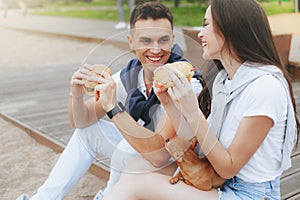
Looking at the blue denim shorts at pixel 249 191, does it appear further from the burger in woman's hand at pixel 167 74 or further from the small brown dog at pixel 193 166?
the burger in woman's hand at pixel 167 74

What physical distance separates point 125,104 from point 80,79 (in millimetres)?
246

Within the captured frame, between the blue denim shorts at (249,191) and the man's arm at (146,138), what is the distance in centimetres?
26

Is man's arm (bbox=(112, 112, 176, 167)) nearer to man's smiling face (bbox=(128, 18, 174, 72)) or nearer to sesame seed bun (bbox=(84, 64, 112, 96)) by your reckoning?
sesame seed bun (bbox=(84, 64, 112, 96))

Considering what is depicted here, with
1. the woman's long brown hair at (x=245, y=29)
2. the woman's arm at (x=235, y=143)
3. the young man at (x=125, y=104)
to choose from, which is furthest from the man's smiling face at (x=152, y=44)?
the woman's arm at (x=235, y=143)

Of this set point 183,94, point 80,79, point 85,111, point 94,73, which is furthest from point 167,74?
point 85,111

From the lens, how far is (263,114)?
1.46 metres

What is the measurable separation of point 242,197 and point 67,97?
3480mm

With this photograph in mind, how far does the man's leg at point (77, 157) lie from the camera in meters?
2.19

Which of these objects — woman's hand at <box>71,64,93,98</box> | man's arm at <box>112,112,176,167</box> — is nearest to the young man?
woman's hand at <box>71,64,93,98</box>

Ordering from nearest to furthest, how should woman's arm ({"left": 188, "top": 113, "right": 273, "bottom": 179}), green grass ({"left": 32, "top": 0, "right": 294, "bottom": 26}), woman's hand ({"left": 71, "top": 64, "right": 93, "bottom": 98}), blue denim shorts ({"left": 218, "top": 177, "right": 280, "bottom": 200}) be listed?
woman's arm ({"left": 188, "top": 113, "right": 273, "bottom": 179}) < blue denim shorts ({"left": 218, "top": 177, "right": 280, "bottom": 200}) < woman's hand ({"left": 71, "top": 64, "right": 93, "bottom": 98}) < green grass ({"left": 32, "top": 0, "right": 294, "bottom": 26})

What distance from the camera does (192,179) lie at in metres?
1.61

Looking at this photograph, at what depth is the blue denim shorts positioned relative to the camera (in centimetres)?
158

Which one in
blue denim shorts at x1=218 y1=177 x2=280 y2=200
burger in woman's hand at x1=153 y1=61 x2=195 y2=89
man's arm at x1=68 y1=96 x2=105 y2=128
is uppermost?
burger in woman's hand at x1=153 y1=61 x2=195 y2=89

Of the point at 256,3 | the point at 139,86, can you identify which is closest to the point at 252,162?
the point at 256,3
